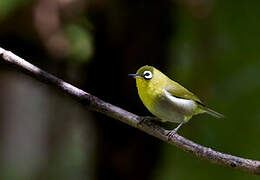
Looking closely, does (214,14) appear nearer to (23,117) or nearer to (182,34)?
(182,34)

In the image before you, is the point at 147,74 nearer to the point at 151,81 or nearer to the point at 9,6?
the point at 151,81

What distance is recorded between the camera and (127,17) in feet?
13.8

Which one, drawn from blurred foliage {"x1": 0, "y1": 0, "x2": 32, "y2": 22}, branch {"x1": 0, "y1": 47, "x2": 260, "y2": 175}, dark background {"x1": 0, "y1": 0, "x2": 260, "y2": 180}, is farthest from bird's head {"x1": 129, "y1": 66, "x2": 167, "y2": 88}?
blurred foliage {"x1": 0, "y1": 0, "x2": 32, "y2": 22}

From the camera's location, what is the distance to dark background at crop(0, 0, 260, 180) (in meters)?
4.03

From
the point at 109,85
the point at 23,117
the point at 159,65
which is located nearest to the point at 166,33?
the point at 159,65

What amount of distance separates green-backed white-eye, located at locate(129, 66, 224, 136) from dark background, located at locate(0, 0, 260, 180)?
135 cm

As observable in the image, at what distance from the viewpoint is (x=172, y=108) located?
259cm

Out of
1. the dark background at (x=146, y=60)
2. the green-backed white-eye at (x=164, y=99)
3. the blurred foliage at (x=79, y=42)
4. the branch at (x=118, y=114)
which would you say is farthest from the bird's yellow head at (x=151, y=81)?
the blurred foliage at (x=79, y=42)

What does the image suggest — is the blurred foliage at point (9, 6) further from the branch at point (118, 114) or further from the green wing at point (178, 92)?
the branch at point (118, 114)

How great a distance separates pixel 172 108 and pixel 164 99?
2.4 inches

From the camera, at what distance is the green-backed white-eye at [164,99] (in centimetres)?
254

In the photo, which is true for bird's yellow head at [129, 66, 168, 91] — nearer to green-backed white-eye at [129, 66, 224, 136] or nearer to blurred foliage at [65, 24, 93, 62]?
green-backed white-eye at [129, 66, 224, 136]

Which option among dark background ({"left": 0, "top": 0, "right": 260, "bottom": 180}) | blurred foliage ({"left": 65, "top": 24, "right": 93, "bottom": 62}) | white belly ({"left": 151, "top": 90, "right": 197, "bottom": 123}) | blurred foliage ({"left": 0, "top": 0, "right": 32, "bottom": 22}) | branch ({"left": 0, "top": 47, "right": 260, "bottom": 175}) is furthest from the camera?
blurred foliage ({"left": 65, "top": 24, "right": 93, "bottom": 62})

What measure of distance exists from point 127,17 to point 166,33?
360 mm
